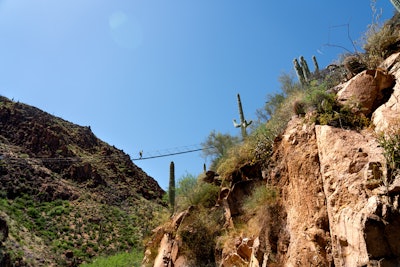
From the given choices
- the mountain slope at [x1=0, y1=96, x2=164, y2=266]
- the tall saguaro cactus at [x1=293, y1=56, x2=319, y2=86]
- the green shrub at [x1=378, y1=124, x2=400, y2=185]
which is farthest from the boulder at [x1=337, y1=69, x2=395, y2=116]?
the mountain slope at [x1=0, y1=96, x2=164, y2=266]

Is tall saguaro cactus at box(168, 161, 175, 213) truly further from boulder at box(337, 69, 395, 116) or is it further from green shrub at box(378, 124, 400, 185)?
green shrub at box(378, 124, 400, 185)

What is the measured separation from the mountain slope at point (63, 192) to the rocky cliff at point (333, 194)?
21.5 meters

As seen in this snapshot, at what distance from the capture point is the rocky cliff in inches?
189

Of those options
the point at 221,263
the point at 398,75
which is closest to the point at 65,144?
the point at 221,263

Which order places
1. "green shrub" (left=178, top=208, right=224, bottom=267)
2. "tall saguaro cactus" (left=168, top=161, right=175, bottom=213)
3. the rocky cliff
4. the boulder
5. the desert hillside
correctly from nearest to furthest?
the rocky cliff, the desert hillside, the boulder, "green shrub" (left=178, top=208, right=224, bottom=267), "tall saguaro cactus" (left=168, top=161, right=175, bottom=213)

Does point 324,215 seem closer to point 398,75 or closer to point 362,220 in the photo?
point 362,220

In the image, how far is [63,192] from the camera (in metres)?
42.4

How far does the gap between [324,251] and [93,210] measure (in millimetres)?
37362

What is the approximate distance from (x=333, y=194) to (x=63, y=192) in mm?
41308

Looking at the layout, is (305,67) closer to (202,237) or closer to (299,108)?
(299,108)

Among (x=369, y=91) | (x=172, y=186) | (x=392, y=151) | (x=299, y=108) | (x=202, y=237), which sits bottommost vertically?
(x=202, y=237)

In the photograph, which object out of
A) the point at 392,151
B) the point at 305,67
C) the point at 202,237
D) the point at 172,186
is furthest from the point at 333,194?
the point at 172,186

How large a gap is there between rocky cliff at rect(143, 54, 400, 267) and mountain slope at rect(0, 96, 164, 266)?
2153cm

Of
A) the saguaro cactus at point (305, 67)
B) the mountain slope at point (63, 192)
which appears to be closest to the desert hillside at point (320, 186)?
the saguaro cactus at point (305, 67)
